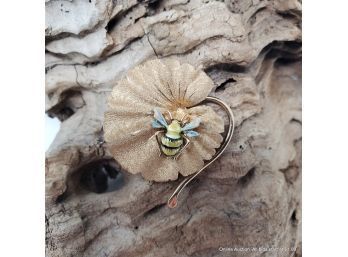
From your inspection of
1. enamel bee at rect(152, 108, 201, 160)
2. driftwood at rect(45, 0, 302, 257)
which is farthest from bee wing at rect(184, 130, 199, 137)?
driftwood at rect(45, 0, 302, 257)

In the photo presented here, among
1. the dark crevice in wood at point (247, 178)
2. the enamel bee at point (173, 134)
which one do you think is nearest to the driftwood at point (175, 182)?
the dark crevice in wood at point (247, 178)

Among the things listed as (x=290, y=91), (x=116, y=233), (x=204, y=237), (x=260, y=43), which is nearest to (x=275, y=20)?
(x=260, y=43)

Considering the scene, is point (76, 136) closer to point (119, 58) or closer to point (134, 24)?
point (119, 58)

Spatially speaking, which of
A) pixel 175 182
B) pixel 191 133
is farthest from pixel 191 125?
pixel 175 182

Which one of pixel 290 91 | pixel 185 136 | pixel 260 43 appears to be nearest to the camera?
pixel 185 136

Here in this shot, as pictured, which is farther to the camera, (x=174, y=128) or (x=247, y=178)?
(x=247, y=178)

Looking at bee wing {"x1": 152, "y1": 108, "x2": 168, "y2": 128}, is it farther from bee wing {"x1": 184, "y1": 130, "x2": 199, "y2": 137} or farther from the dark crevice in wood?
the dark crevice in wood

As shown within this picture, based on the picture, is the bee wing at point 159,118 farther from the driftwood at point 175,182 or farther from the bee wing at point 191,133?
the driftwood at point 175,182

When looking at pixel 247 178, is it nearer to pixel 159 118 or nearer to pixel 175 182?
pixel 175 182
